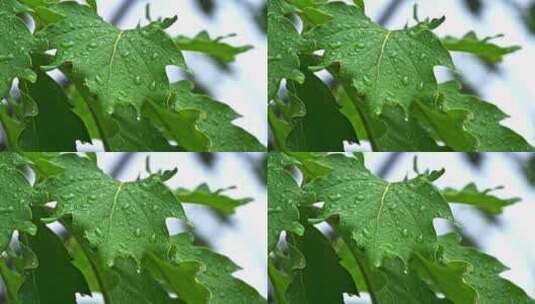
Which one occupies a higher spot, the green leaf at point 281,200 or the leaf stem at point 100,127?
the leaf stem at point 100,127

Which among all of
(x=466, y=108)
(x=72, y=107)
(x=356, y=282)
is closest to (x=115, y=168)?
(x=72, y=107)

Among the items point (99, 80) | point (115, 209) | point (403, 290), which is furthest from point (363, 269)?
point (99, 80)

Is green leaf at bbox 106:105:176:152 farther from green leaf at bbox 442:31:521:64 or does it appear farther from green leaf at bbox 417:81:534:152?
green leaf at bbox 442:31:521:64

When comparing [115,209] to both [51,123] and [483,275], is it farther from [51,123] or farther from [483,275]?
[483,275]

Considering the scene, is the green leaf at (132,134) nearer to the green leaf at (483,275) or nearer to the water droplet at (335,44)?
the water droplet at (335,44)

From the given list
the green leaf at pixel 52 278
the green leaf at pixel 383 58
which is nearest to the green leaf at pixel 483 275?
the green leaf at pixel 383 58
